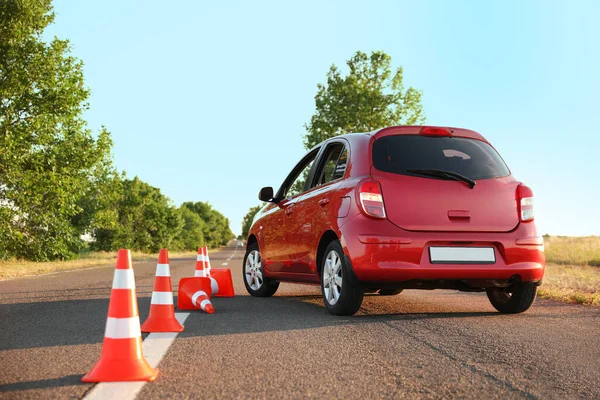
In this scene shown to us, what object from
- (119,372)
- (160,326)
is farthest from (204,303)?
(119,372)

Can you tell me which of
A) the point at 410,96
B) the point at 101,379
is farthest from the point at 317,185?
the point at 410,96

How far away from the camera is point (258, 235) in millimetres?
9406

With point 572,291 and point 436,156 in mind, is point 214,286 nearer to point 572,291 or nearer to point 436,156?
point 436,156

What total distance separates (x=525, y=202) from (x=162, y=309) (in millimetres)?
3653

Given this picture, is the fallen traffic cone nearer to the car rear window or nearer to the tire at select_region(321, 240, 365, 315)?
the tire at select_region(321, 240, 365, 315)

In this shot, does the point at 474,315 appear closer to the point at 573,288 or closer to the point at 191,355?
the point at 191,355

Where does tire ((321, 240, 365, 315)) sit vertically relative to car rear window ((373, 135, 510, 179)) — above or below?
below

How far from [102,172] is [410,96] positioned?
1066 inches

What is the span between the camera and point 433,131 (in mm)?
6656

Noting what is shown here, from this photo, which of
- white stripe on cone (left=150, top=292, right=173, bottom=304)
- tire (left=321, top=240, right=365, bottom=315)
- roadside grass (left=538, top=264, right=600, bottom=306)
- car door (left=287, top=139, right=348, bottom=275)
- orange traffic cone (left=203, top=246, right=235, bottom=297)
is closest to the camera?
white stripe on cone (left=150, top=292, right=173, bottom=304)

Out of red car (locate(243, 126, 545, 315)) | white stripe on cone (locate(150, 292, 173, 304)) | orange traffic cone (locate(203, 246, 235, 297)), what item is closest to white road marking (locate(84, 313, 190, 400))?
white stripe on cone (locate(150, 292, 173, 304))

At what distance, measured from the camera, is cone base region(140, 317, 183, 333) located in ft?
17.9

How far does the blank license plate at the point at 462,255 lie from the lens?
240 inches

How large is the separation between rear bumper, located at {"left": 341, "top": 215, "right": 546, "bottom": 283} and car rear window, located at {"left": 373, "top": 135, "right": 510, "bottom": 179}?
63 centimetres
